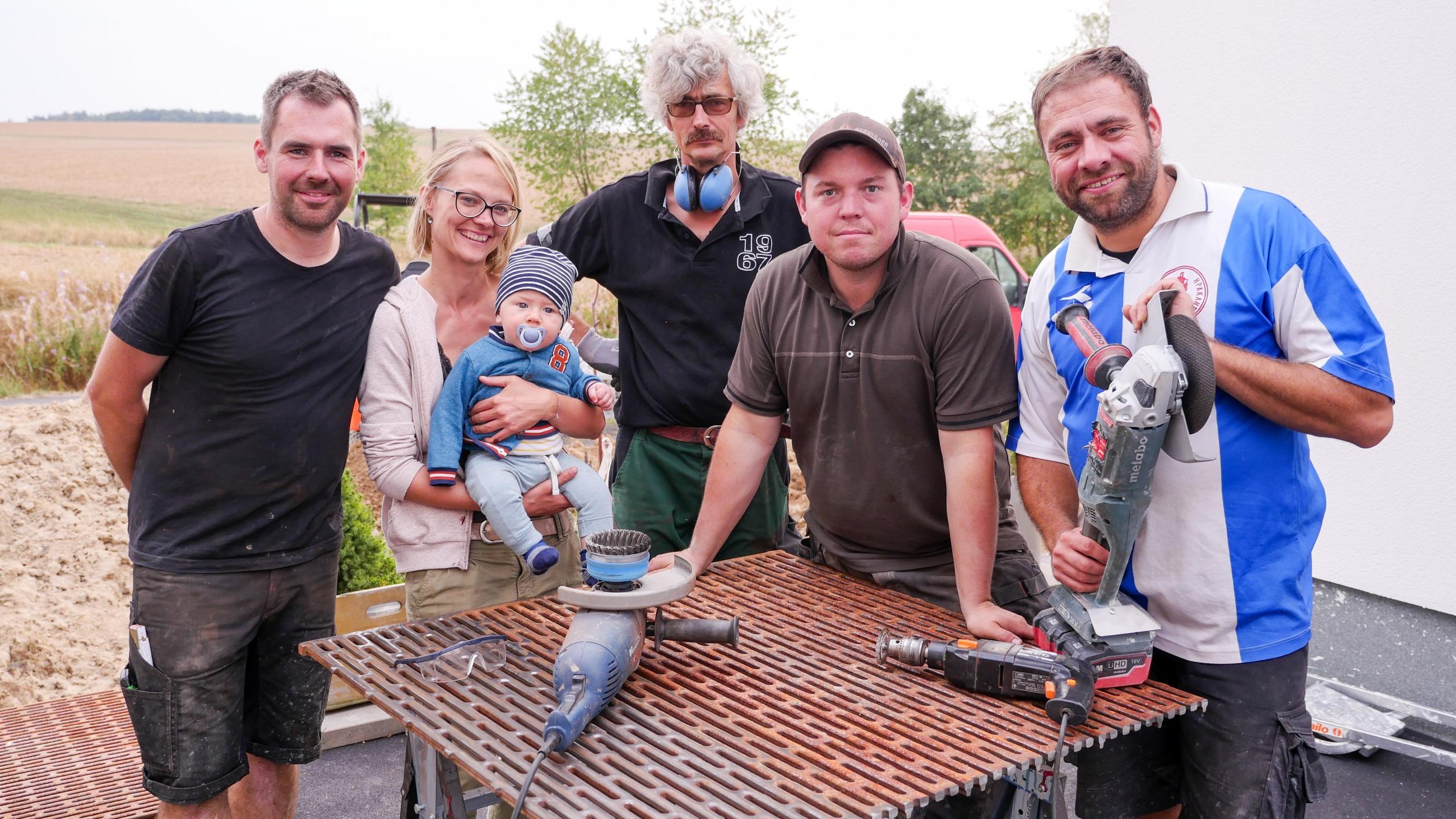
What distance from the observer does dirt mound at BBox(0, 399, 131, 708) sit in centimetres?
469

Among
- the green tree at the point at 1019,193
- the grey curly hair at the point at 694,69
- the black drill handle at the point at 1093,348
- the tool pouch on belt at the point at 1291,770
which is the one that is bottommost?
the tool pouch on belt at the point at 1291,770

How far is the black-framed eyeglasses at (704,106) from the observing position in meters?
3.36

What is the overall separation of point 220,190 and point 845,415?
33.5 meters

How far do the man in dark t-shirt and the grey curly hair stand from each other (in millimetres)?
1055

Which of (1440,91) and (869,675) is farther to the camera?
(1440,91)

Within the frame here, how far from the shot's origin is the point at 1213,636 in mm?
2246

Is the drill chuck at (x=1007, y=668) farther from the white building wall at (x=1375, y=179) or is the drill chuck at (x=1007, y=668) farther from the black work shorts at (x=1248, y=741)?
the white building wall at (x=1375, y=179)

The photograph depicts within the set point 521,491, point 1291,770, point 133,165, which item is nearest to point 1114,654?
point 1291,770

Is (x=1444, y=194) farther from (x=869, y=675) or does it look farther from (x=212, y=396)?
(x=212, y=396)

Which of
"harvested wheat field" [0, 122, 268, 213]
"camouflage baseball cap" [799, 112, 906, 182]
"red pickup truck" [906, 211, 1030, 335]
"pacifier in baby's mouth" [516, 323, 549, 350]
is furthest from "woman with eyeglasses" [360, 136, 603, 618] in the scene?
"harvested wheat field" [0, 122, 268, 213]

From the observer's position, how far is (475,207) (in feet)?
9.40

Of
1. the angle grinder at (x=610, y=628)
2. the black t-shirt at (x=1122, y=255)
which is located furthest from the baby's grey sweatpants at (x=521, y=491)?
the black t-shirt at (x=1122, y=255)

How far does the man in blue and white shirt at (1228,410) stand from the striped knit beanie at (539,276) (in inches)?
54.0

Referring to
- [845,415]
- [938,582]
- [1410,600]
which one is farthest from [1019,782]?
[1410,600]
